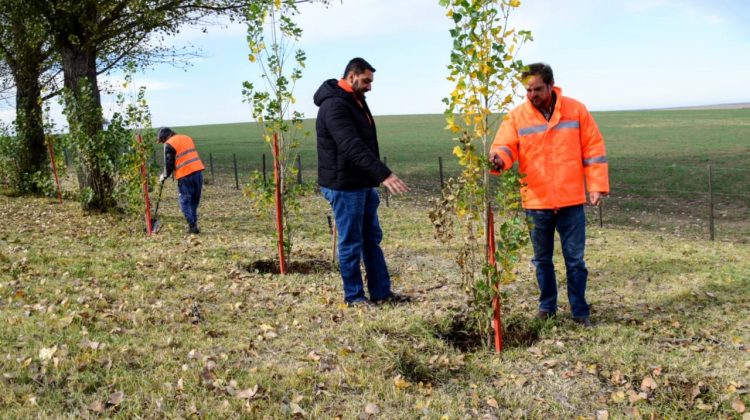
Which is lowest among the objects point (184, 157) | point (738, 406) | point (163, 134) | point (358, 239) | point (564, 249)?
point (738, 406)

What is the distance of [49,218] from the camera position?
13.6 m

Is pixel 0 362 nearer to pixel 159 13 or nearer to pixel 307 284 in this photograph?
pixel 307 284

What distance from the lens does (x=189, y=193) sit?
38.0 feet

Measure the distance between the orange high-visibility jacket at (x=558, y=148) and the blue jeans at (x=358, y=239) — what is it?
4.76 ft

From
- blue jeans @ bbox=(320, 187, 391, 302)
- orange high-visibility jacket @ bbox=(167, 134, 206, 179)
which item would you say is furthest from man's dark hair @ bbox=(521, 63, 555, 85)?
orange high-visibility jacket @ bbox=(167, 134, 206, 179)

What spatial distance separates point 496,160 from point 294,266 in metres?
4.19

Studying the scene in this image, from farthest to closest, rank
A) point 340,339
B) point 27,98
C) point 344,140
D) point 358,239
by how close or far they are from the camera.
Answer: point 27,98 < point 358,239 < point 344,140 < point 340,339

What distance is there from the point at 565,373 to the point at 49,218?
11.9 m

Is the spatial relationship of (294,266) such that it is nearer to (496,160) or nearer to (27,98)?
(496,160)

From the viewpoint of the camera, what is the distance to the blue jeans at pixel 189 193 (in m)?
11.5

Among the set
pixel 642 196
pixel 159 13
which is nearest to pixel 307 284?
pixel 159 13

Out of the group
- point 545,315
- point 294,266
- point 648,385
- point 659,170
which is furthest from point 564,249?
point 659,170

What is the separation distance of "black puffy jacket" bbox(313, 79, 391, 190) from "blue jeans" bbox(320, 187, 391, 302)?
126 mm

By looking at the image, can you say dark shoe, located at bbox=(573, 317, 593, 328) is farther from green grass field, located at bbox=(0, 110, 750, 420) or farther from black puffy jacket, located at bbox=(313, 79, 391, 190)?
black puffy jacket, located at bbox=(313, 79, 391, 190)
